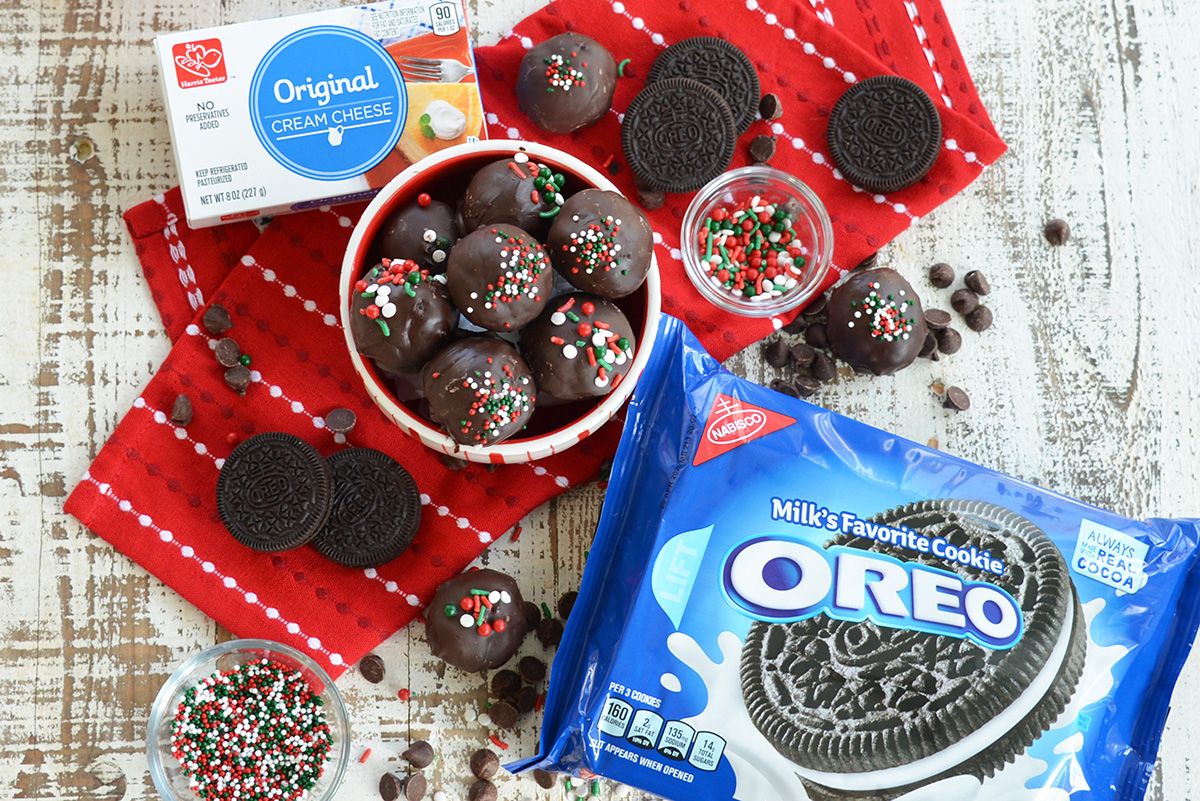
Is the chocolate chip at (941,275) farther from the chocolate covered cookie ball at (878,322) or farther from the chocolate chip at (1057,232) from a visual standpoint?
the chocolate chip at (1057,232)

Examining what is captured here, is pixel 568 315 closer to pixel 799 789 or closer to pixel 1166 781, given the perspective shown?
pixel 799 789

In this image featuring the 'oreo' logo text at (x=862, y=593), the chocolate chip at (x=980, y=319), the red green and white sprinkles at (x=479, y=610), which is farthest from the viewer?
the chocolate chip at (x=980, y=319)

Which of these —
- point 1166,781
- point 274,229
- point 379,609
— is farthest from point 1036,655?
point 274,229

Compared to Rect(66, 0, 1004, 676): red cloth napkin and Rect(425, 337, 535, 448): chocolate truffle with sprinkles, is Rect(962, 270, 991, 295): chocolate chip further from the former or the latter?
Rect(425, 337, 535, 448): chocolate truffle with sprinkles

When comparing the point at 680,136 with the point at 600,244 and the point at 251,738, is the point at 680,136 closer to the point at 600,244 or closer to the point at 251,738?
the point at 600,244

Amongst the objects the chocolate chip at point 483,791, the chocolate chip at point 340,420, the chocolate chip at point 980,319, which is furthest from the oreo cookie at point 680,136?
the chocolate chip at point 483,791

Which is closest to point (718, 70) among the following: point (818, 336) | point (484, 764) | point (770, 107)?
point (770, 107)
